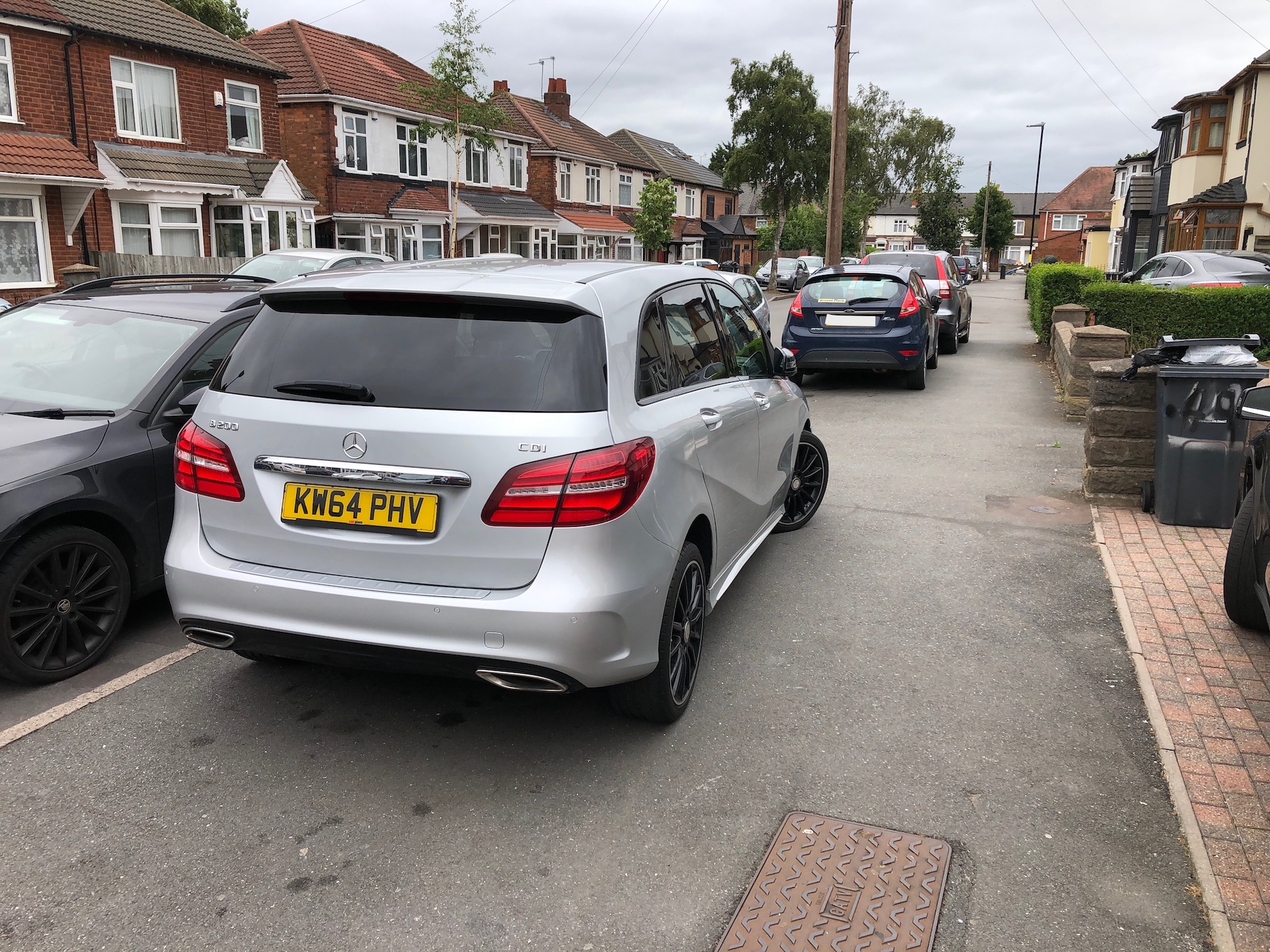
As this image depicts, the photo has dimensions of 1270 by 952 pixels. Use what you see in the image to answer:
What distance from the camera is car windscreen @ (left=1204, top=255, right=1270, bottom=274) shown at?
57.6ft

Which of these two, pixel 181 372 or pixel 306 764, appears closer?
pixel 306 764

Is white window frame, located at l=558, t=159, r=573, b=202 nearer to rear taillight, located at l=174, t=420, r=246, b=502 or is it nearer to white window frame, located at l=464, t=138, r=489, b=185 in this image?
white window frame, located at l=464, t=138, r=489, b=185

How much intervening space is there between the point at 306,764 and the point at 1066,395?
1033 centimetres

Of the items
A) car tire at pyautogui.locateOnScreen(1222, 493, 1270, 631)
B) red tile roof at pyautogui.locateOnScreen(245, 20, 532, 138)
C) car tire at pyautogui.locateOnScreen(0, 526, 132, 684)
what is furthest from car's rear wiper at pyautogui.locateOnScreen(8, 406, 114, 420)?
red tile roof at pyautogui.locateOnScreen(245, 20, 532, 138)

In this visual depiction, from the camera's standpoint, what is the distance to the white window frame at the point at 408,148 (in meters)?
34.9

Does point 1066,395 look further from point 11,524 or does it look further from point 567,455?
point 11,524

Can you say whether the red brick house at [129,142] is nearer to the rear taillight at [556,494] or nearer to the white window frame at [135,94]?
the white window frame at [135,94]

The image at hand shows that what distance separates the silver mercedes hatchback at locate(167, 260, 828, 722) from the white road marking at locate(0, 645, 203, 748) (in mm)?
859

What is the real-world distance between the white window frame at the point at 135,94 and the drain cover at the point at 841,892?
26.4m

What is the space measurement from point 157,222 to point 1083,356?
22.0 m

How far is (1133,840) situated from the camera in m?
3.26

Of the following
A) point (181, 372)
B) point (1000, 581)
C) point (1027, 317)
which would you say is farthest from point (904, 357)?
point (1027, 317)

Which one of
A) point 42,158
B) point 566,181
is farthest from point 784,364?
point 566,181

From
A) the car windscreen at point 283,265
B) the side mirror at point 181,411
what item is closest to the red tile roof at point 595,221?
the car windscreen at point 283,265
